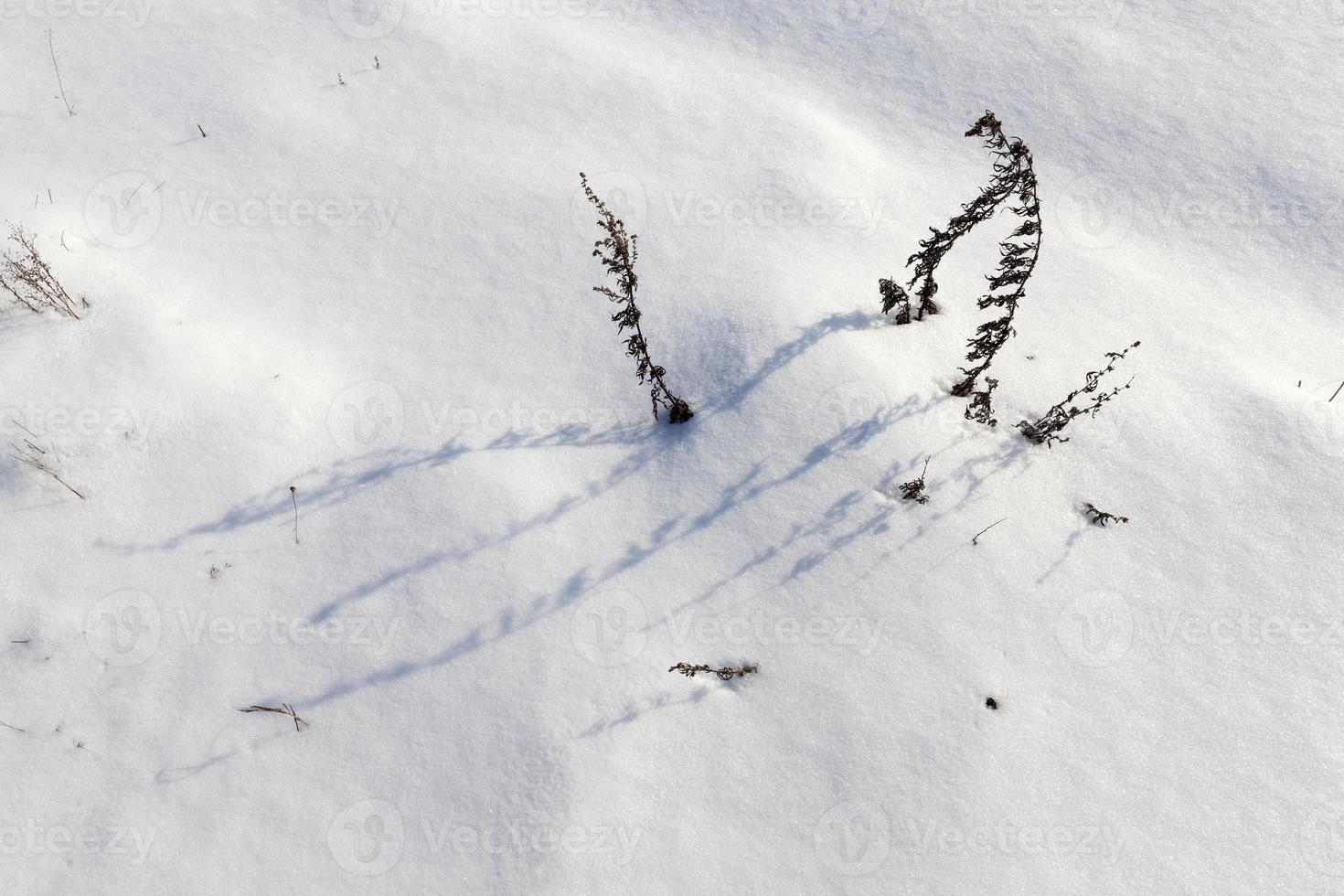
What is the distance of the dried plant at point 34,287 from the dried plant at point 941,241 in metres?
5.33

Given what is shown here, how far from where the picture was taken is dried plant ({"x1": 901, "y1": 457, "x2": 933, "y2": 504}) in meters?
3.89

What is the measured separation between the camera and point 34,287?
14.3 ft

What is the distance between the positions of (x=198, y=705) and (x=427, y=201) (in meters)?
3.72

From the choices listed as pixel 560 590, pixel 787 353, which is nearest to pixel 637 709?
pixel 560 590

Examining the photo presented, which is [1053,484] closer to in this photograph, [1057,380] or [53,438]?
[1057,380]

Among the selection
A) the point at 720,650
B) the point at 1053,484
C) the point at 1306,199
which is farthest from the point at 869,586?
the point at 1306,199

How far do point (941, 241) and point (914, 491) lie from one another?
163 centimetres

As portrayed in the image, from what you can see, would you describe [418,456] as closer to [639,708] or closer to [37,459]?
[639,708]

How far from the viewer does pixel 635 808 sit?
3.25 metres

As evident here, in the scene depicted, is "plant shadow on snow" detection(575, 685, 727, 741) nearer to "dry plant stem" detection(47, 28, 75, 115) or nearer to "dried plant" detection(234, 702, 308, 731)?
"dried plant" detection(234, 702, 308, 731)

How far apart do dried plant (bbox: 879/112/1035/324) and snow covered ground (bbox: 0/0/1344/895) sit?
0.22 metres

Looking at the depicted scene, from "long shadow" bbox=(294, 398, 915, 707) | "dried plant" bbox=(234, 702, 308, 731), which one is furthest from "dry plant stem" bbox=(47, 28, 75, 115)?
"dried plant" bbox=(234, 702, 308, 731)

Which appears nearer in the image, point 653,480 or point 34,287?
point 653,480

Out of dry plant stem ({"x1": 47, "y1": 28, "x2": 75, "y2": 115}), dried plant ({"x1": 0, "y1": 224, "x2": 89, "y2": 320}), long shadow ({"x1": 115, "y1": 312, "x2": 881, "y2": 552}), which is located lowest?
dried plant ({"x1": 0, "y1": 224, "x2": 89, "y2": 320})
